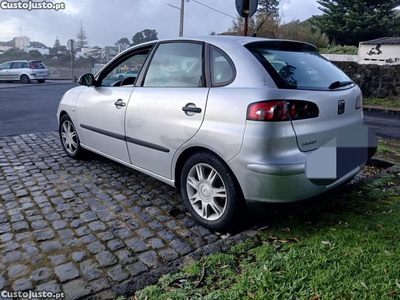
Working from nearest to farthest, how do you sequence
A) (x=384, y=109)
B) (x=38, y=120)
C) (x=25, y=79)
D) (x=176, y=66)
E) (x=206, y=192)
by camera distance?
(x=206, y=192), (x=176, y=66), (x=38, y=120), (x=384, y=109), (x=25, y=79)

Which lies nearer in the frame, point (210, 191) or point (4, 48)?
point (210, 191)

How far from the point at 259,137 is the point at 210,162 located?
0.54m

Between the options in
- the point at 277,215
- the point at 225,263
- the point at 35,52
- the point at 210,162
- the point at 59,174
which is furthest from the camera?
the point at 35,52

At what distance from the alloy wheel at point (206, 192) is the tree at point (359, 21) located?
85.7 feet

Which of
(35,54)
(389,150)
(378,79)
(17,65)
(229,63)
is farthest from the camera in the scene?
(35,54)

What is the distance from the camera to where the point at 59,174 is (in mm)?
4309

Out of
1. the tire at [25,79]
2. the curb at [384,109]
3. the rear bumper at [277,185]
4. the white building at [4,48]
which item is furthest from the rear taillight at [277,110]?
the white building at [4,48]

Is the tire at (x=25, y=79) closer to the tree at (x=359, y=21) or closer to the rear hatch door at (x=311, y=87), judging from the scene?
the tree at (x=359, y=21)

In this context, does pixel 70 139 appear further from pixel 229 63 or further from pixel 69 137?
pixel 229 63

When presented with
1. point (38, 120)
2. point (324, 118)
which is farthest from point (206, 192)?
point (38, 120)

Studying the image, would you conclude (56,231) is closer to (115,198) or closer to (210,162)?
(115,198)

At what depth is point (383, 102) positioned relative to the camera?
38.9 feet

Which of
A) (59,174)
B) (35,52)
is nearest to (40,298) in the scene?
(59,174)

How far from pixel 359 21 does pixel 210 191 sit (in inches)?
1038
